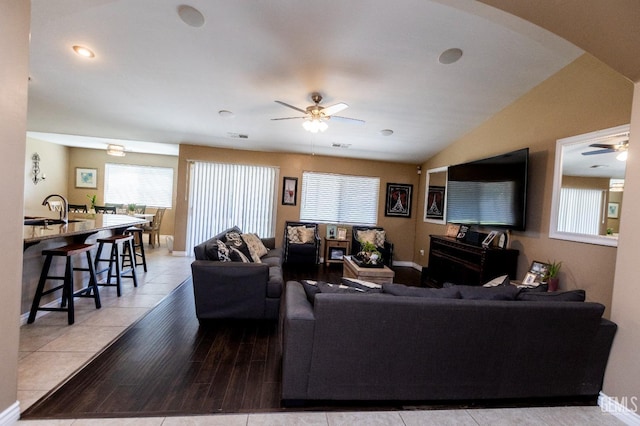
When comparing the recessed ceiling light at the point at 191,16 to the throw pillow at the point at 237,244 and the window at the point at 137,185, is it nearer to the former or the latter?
the throw pillow at the point at 237,244

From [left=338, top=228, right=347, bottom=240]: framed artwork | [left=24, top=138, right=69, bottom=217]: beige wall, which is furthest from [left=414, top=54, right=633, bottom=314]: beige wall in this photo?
[left=24, top=138, right=69, bottom=217]: beige wall

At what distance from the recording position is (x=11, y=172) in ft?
4.66

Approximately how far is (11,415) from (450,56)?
4.51 m

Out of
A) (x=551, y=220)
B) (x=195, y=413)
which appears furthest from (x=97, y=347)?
(x=551, y=220)

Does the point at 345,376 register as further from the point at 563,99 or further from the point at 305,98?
the point at 563,99

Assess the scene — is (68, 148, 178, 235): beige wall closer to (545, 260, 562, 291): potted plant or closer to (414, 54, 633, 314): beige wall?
(414, 54, 633, 314): beige wall

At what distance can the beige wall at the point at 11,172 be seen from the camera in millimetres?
1372

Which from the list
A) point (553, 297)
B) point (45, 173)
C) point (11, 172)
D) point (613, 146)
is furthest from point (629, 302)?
point (45, 173)

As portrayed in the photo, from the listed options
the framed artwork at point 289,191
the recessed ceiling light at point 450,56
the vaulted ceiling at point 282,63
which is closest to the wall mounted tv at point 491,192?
the vaulted ceiling at point 282,63

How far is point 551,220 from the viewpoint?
322 cm

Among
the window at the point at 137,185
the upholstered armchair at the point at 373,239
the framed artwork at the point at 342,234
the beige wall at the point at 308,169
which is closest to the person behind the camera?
the upholstered armchair at the point at 373,239

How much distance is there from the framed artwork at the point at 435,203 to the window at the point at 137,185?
765 cm

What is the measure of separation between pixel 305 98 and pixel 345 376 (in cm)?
348

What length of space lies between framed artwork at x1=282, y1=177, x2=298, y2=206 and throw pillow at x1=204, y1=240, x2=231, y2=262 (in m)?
3.44
